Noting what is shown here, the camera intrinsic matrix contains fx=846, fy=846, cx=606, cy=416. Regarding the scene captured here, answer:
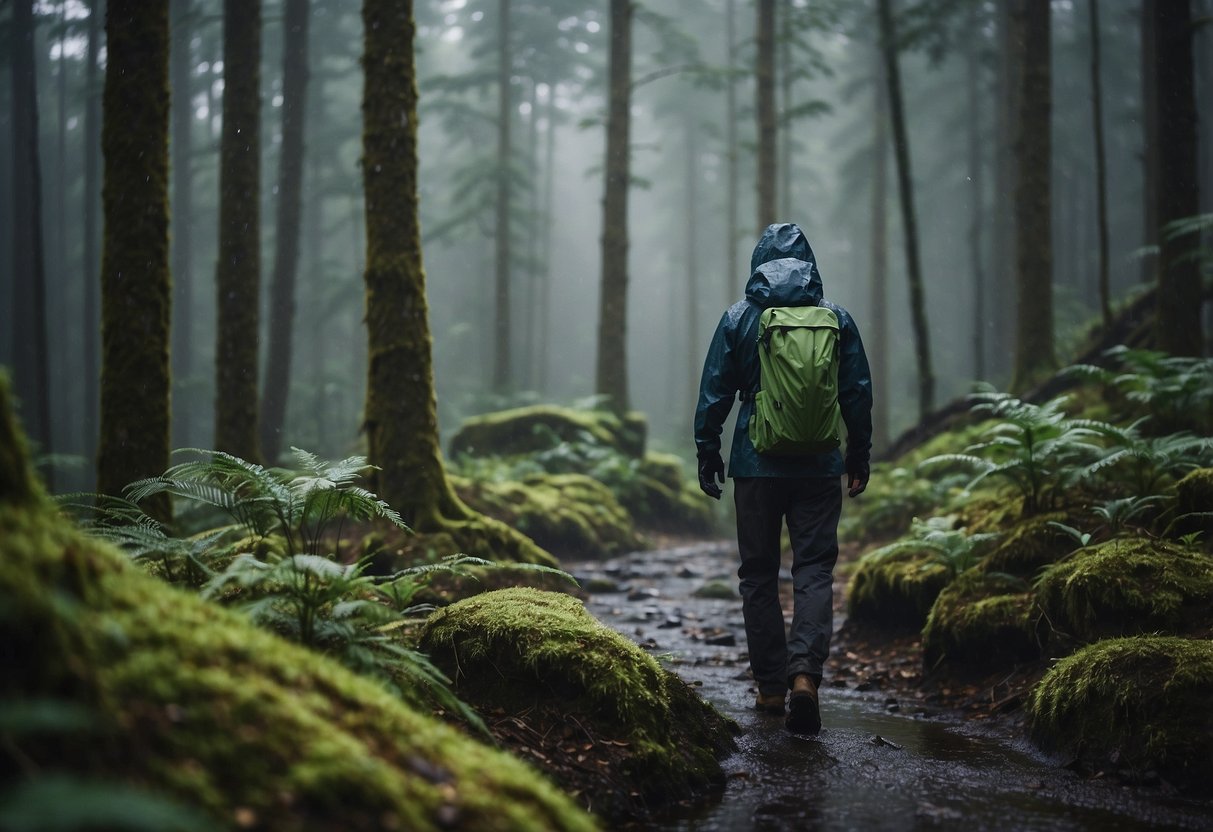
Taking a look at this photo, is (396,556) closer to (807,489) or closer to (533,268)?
(807,489)

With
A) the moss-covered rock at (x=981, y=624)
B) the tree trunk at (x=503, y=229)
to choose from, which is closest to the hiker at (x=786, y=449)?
the moss-covered rock at (x=981, y=624)

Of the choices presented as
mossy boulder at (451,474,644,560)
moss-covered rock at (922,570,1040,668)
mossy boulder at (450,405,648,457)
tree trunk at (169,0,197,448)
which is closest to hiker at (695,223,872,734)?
moss-covered rock at (922,570,1040,668)

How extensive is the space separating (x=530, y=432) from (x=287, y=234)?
255 inches

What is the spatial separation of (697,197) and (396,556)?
127 ft

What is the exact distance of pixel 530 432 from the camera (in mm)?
15945

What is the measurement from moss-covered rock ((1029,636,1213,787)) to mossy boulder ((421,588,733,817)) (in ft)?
5.31

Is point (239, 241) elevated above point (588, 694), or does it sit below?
above

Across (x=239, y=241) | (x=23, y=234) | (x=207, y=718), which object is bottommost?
(x=207, y=718)

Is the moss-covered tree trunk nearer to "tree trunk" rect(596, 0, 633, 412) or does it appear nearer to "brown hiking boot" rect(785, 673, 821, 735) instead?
"brown hiking boot" rect(785, 673, 821, 735)

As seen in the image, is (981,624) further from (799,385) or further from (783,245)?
(783,245)

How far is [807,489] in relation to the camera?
5.01m

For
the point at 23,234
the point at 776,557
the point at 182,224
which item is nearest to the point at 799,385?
the point at 776,557

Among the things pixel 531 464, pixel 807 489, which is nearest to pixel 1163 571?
pixel 807 489

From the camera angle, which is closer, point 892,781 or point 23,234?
point 892,781
